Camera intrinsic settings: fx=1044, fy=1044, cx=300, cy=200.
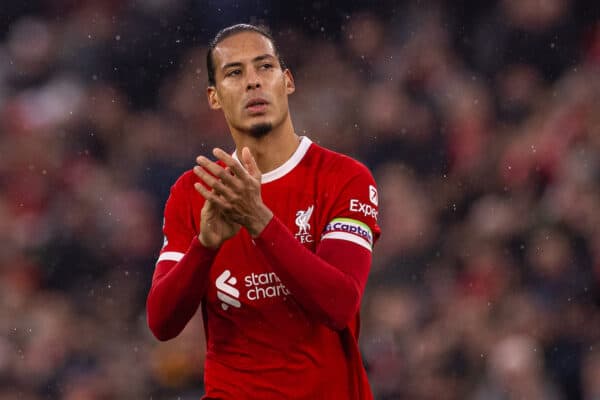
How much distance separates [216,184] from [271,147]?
537mm

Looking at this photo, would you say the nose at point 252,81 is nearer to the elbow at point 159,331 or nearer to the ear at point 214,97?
the ear at point 214,97

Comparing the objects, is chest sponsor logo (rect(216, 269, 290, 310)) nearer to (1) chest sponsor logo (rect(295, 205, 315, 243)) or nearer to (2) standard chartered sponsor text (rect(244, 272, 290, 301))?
(2) standard chartered sponsor text (rect(244, 272, 290, 301))

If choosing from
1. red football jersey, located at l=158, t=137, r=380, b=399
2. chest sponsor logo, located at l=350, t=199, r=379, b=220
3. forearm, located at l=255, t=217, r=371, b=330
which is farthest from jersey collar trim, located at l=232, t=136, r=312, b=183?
forearm, located at l=255, t=217, r=371, b=330

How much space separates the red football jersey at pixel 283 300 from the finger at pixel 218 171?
394 millimetres

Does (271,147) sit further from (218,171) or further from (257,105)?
(218,171)

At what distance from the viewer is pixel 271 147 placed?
3.11m

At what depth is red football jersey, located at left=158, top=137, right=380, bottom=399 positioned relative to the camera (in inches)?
115

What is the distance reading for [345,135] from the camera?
22.7ft

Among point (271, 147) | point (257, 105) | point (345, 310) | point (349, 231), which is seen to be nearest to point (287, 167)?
point (271, 147)

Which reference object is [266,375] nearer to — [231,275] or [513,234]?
[231,275]

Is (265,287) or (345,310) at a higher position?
(265,287)

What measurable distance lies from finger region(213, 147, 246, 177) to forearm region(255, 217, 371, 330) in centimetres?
17

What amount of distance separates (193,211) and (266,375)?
532mm

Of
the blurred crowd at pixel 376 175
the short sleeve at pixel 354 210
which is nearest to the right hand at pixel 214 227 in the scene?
the short sleeve at pixel 354 210
